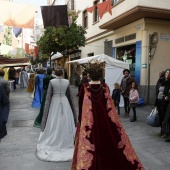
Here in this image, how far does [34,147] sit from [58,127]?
2.86 ft

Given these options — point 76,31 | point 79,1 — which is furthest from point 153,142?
point 79,1

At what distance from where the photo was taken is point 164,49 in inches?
514

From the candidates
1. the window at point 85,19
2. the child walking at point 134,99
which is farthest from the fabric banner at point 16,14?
the window at point 85,19

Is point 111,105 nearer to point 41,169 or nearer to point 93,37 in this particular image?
point 41,169

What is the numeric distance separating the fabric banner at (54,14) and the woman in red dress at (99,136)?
9.51 m

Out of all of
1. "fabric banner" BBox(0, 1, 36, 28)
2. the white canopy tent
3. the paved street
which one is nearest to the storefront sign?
the white canopy tent

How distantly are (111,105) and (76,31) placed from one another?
1444cm

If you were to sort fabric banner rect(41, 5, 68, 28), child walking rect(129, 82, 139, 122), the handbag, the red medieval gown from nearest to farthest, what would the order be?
the red medieval gown → the handbag → child walking rect(129, 82, 139, 122) → fabric banner rect(41, 5, 68, 28)

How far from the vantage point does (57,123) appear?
5.32 metres

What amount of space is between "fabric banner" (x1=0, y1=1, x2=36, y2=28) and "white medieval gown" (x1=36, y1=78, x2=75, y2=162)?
7639 millimetres

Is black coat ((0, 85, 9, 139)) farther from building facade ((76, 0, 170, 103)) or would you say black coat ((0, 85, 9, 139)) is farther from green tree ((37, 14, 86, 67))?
green tree ((37, 14, 86, 67))

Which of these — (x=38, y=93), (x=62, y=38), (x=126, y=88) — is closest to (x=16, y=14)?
(x=38, y=93)

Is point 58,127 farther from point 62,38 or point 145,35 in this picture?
point 62,38

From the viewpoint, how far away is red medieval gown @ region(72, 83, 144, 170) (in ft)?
12.1
